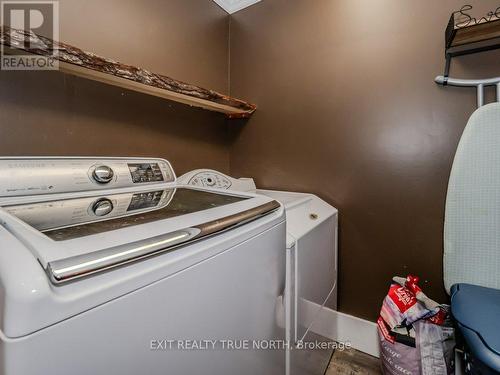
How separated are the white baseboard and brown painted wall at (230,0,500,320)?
54 mm

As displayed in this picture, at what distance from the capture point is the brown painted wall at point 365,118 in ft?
4.32

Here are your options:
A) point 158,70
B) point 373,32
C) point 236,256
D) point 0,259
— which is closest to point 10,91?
point 158,70

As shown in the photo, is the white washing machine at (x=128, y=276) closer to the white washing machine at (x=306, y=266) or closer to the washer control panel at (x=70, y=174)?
the washer control panel at (x=70, y=174)

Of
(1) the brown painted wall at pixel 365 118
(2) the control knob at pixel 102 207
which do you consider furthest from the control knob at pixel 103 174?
(1) the brown painted wall at pixel 365 118

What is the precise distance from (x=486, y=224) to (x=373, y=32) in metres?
1.17

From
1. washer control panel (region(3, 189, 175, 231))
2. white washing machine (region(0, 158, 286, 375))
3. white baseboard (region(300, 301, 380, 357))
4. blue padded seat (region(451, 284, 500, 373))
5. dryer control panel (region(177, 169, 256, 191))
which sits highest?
dryer control panel (region(177, 169, 256, 191))

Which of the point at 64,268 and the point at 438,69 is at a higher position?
the point at 438,69

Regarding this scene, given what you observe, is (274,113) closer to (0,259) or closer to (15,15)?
(15,15)

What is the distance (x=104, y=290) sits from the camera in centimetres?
37

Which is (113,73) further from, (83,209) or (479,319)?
(479,319)

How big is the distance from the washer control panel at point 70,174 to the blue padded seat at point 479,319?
1269 mm

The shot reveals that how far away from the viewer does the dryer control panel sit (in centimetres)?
135

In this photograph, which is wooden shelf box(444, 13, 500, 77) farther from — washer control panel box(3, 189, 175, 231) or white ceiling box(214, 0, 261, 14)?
washer control panel box(3, 189, 175, 231)

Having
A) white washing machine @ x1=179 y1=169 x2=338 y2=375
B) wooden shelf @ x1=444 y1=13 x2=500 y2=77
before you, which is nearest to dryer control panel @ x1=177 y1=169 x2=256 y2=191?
white washing machine @ x1=179 y1=169 x2=338 y2=375
